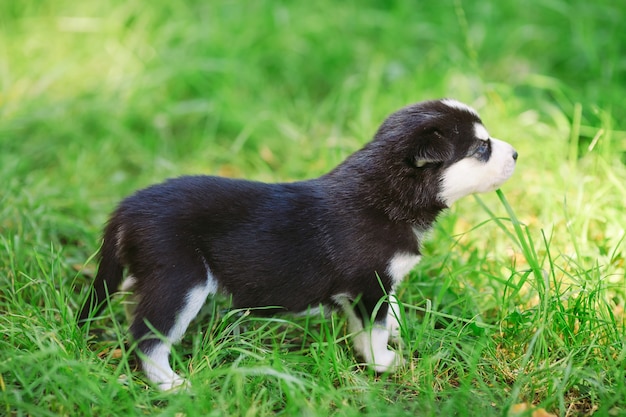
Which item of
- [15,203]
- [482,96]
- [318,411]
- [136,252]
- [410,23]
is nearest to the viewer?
[318,411]

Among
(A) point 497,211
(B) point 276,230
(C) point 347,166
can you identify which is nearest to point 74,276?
(B) point 276,230

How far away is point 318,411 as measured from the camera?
3.15 metres

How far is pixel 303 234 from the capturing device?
3.68 meters

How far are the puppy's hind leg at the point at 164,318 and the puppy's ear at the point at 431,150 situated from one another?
3.97 feet

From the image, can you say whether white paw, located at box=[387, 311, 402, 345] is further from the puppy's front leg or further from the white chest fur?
the white chest fur

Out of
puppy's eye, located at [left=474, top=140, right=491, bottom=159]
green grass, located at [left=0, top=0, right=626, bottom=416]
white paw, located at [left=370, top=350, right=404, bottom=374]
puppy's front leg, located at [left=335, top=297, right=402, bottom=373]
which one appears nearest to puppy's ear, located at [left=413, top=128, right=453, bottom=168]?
puppy's eye, located at [left=474, top=140, right=491, bottom=159]

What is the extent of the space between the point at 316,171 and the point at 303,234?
1.78m

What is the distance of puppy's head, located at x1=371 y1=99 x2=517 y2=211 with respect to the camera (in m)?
3.67

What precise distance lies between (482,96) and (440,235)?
1.81 meters

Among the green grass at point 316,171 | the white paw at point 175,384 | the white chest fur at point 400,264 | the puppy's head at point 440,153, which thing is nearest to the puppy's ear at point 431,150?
the puppy's head at point 440,153

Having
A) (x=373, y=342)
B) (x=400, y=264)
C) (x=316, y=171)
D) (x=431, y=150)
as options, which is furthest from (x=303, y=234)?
(x=316, y=171)

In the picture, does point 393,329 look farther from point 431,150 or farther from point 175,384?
point 175,384

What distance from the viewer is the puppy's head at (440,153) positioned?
367cm

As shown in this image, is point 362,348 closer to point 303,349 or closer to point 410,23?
point 303,349
